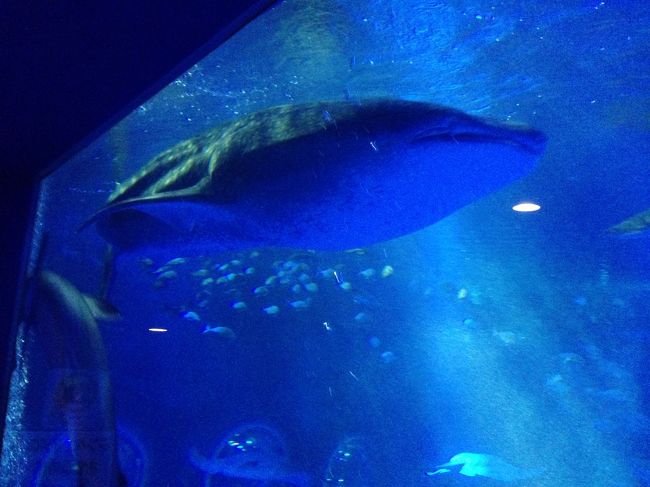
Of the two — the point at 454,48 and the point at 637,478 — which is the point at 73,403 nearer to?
the point at 454,48

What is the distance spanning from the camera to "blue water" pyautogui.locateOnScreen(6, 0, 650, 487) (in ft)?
25.3

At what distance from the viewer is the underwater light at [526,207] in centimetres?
1457

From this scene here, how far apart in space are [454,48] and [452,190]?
5.33 m

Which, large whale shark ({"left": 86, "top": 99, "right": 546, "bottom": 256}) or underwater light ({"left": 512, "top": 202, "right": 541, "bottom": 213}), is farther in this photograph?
underwater light ({"left": 512, "top": 202, "right": 541, "bottom": 213})

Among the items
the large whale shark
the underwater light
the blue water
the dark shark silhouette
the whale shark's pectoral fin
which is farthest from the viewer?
the underwater light

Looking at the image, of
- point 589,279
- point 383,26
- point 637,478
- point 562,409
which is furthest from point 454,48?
point 562,409

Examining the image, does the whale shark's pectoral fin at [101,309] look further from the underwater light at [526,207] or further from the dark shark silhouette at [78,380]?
the underwater light at [526,207]

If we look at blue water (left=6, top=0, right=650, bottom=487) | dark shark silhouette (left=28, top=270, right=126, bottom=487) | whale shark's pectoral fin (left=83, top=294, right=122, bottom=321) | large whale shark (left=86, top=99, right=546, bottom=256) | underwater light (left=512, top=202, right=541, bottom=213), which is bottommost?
dark shark silhouette (left=28, top=270, right=126, bottom=487)

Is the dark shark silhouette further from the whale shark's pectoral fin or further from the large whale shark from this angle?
the large whale shark

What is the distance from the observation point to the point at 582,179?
42.8 feet

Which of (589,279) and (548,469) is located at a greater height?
(589,279)

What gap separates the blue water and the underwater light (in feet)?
1.55

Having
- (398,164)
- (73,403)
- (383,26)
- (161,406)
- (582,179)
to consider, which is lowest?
(73,403)

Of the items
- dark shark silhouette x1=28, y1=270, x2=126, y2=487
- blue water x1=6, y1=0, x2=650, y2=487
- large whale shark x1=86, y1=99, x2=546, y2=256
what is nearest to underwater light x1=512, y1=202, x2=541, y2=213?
blue water x1=6, y1=0, x2=650, y2=487
